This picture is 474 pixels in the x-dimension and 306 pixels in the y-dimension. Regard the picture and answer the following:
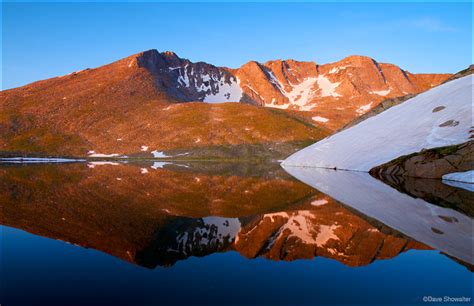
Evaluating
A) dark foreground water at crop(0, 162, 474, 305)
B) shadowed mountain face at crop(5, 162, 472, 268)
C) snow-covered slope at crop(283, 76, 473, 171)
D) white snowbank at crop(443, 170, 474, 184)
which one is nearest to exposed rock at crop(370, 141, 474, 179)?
white snowbank at crop(443, 170, 474, 184)

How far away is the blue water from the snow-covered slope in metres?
44.4

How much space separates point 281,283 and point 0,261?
9.13 metres

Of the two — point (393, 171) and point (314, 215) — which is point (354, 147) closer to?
point (393, 171)

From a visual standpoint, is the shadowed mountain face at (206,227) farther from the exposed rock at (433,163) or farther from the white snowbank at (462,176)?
the exposed rock at (433,163)

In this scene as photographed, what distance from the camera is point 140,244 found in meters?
16.0

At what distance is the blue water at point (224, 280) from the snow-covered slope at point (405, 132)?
44.4 metres

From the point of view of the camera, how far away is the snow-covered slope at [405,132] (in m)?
56.8

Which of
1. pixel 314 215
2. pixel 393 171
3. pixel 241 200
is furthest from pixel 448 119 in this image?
pixel 314 215

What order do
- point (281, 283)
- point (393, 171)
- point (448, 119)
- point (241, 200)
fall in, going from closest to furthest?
point (281, 283), point (241, 200), point (393, 171), point (448, 119)

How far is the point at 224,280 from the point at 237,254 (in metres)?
3.42

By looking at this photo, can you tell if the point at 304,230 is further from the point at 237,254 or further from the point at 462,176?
the point at 462,176

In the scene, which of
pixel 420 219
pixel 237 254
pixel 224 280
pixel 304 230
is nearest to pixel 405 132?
pixel 420 219

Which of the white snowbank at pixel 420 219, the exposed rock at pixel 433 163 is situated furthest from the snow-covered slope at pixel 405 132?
the white snowbank at pixel 420 219

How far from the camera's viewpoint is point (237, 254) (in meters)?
15.2
